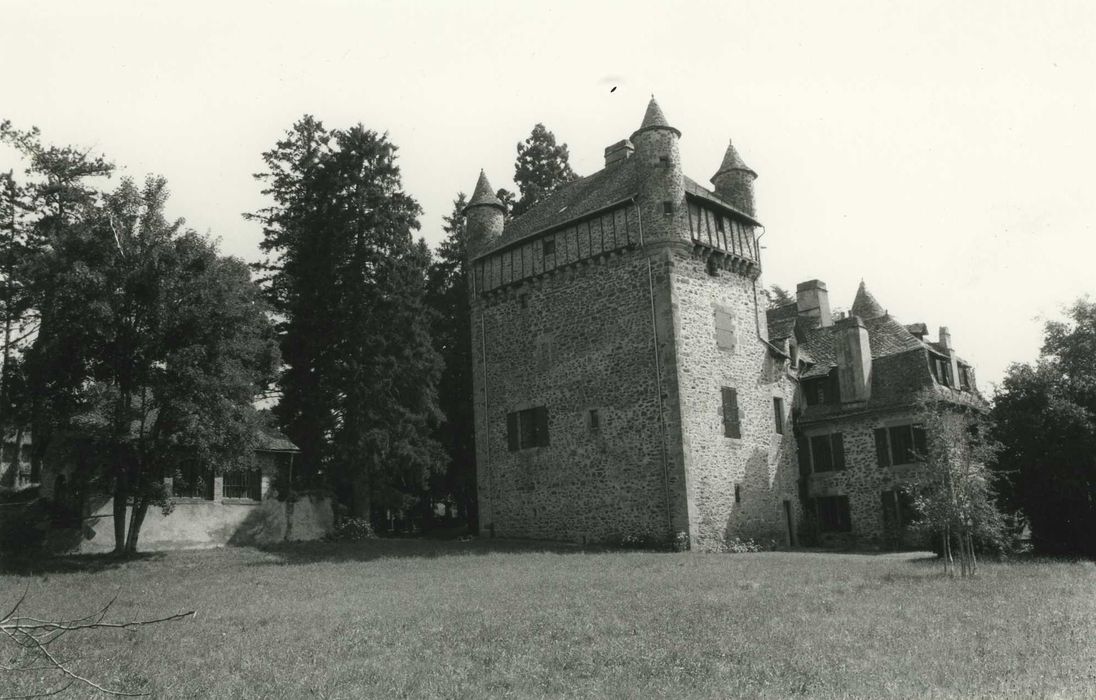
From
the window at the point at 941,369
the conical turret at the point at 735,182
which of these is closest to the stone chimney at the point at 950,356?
the window at the point at 941,369

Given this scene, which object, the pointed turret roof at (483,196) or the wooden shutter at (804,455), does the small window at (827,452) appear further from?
the pointed turret roof at (483,196)

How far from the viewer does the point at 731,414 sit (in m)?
30.9

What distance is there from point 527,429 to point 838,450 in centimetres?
1220

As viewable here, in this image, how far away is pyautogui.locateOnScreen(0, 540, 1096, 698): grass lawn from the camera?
31.7ft

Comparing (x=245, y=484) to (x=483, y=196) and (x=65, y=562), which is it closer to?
(x=65, y=562)

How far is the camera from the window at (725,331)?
3119cm

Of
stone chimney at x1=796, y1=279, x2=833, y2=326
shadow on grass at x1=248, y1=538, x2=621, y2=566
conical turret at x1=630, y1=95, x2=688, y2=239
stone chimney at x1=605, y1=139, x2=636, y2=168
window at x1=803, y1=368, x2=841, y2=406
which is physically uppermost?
stone chimney at x1=605, y1=139, x2=636, y2=168

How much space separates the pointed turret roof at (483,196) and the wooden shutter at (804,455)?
16.1 m

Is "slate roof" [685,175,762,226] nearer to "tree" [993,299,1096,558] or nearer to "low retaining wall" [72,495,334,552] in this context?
"tree" [993,299,1096,558]

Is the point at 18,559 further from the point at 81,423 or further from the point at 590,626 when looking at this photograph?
the point at 590,626

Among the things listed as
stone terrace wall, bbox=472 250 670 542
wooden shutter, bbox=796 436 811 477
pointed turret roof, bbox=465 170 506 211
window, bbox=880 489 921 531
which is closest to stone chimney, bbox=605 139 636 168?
pointed turret roof, bbox=465 170 506 211

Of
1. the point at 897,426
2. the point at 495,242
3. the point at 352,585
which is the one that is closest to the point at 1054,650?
the point at 352,585

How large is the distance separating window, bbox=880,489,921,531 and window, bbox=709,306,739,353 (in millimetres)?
7897

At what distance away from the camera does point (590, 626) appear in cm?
1286
